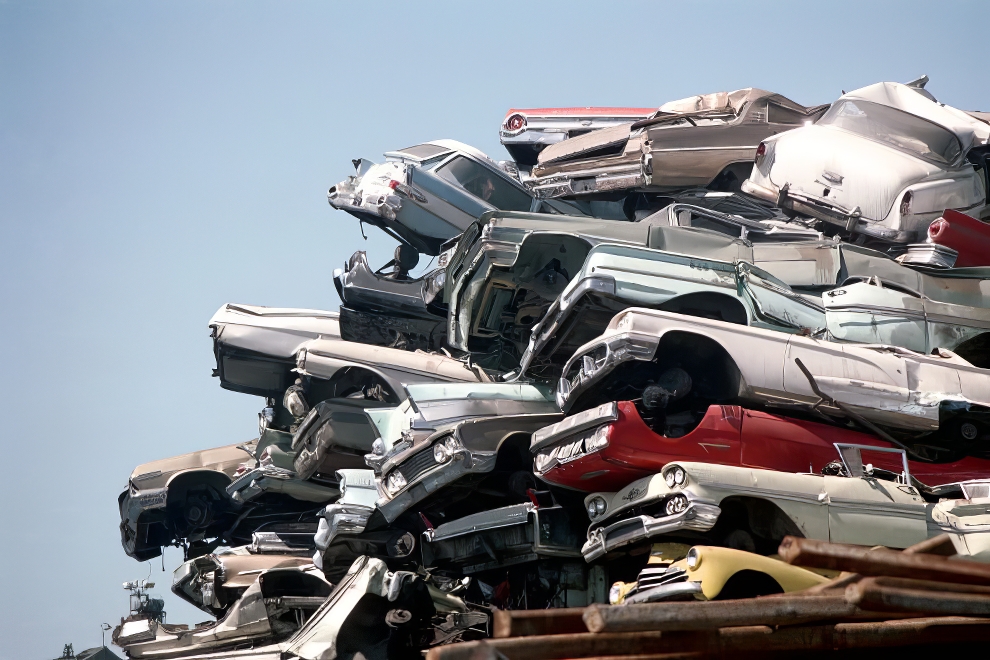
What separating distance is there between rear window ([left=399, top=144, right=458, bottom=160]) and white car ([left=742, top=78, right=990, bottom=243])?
4.74 m

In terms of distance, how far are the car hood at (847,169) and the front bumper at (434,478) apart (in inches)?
233

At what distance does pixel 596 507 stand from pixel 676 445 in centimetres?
87

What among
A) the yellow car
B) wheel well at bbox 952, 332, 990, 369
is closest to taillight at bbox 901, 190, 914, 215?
wheel well at bbox 952, 332, 990, 369

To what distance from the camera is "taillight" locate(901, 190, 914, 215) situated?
571 inches

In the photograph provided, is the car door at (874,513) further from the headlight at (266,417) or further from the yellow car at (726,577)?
the headlight at (266,417)

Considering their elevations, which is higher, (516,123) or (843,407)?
(516,123)

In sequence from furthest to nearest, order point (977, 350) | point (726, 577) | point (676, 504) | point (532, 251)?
point (532, 251) → point (977, 350) → point (676, 504) → point (726, 577)

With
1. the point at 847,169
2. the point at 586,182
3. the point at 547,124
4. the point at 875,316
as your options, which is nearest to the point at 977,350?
the point at 875,316

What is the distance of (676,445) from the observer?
994 cm

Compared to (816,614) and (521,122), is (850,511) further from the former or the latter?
(521,122)

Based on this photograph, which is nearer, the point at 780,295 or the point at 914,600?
the point at 914,600

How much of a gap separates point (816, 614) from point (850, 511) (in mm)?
3110

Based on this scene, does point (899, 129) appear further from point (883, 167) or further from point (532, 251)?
point (532, 251)

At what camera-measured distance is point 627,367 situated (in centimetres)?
1088
